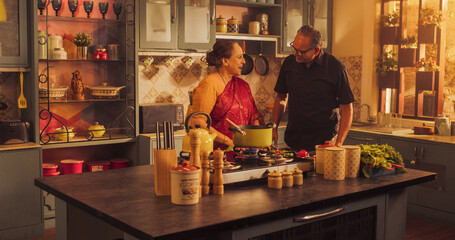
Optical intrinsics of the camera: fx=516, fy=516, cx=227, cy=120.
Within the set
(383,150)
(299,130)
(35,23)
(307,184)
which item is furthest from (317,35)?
(35,23)

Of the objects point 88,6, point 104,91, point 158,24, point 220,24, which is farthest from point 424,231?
point 88,6

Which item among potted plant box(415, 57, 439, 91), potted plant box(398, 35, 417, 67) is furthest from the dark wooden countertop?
potted plant box(398, 35, 417, 67)

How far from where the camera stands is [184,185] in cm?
217

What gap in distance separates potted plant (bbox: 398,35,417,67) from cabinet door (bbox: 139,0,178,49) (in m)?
2.55

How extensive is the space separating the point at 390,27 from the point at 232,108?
3.14 metres

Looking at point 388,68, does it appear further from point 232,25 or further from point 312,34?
point 312,34

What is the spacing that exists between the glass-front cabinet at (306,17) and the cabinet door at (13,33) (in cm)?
281

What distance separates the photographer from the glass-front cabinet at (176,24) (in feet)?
16.0

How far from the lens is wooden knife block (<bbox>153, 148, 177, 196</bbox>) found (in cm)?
232

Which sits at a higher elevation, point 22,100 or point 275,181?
point 22,100

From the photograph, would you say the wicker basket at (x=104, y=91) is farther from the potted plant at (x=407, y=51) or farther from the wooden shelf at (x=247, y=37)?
the potted plant at (x=407, y=51)

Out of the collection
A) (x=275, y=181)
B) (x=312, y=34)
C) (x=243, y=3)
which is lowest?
(x=275, y=181)

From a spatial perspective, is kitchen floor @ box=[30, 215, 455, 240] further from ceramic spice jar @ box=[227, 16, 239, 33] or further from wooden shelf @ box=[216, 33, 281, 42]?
ceramic spice jar @ box=[227, 16, 239, 33]

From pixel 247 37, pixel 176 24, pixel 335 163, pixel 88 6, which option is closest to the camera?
pixel 335 163
